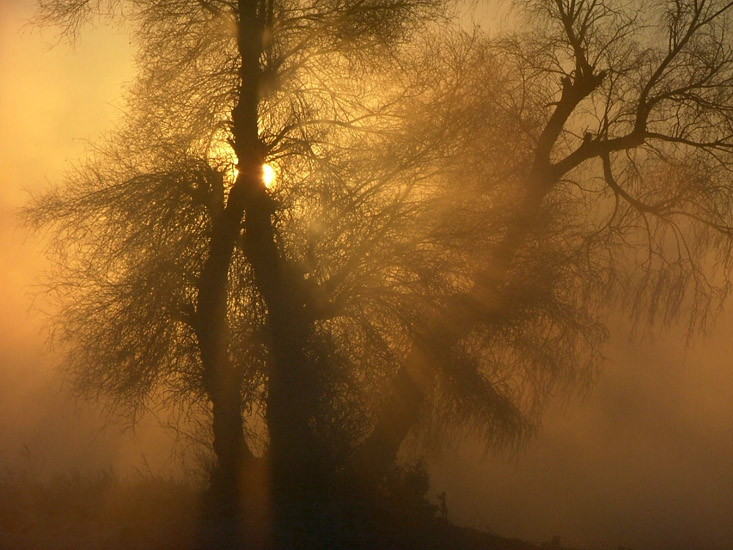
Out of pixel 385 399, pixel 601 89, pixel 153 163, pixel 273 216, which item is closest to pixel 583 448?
pixel 385 399

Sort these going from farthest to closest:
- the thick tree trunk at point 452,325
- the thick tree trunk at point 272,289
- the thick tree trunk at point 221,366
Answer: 1. the thick tree trunk at point 452,325
2. the thick tree trunk at point 221,366
3. the thick tree trunk at point 272,289

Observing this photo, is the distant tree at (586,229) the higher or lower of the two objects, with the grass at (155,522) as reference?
higher

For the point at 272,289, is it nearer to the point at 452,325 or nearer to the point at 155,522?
the point at 452,325

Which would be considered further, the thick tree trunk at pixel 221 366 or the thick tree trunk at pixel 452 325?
the thick tree trunk at pixel 452 325

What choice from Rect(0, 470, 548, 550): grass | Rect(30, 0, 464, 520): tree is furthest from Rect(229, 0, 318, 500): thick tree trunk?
Rect(0, 470, 548, 550): grass

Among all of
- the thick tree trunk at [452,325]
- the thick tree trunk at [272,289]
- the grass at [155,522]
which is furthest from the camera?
the thick tree trunk at [452,325]

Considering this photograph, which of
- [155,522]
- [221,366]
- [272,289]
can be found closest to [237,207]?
[272,289]

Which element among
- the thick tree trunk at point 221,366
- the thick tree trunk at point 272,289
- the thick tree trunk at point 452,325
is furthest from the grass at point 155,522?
the thick tree trunk at point 272,289

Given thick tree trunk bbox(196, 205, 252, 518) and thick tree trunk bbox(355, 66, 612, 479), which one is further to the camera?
thick tree trunk bbox(355, 66, 612, 479)

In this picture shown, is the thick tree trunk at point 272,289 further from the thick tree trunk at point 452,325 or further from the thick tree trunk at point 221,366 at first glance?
the thick tree trunk at point 452,325

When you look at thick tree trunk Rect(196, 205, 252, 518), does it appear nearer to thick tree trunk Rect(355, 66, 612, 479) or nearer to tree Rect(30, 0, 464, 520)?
tree Rect(30, 0, 464, 520)

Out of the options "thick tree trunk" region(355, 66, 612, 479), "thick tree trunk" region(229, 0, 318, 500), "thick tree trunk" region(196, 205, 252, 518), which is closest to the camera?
"thick tree trunk" region(229, 0, 318, 500)

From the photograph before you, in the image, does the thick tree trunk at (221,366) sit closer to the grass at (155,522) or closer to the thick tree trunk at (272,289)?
the thick tree trunk at (272,289)

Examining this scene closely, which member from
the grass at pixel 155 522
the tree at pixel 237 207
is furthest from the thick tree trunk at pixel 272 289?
the grass at pixel 155 522
